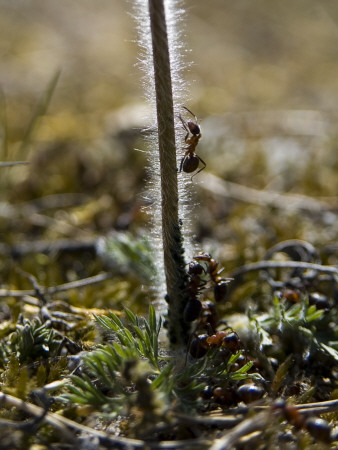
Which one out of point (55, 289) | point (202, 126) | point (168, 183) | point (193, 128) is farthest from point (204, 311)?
point (202, 126)

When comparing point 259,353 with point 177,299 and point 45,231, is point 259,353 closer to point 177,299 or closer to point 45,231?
point 177,299

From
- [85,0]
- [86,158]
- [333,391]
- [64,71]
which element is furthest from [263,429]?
[85,0]

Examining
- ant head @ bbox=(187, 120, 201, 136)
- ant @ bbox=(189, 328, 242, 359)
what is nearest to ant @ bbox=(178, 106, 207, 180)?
ant head @ bbox=(187, 120, 201, 136)

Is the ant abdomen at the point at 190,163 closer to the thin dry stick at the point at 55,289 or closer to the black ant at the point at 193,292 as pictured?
the black ant at the point at 193,292

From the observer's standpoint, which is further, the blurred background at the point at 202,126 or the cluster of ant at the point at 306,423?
the blurred background at the point at 202,126

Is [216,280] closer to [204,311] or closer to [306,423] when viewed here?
[204,311]

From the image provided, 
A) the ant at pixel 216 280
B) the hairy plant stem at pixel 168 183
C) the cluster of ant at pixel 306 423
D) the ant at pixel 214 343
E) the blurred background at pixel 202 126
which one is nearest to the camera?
the cluster of ant at pixel 306 423

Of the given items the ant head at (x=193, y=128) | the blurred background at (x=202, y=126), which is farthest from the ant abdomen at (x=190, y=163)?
the blurred background at (x=202, y=126)
